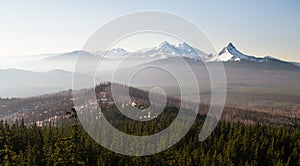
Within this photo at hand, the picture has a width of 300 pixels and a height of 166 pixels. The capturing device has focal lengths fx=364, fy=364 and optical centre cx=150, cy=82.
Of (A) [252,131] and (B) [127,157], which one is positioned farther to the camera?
→ (A) [252,131]

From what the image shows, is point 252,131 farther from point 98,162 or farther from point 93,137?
point 98,162

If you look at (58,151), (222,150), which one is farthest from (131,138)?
(58,151)

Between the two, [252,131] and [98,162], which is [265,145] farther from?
[98,162]

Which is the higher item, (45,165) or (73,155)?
(73,155)

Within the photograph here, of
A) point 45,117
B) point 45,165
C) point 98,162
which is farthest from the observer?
point 45,117

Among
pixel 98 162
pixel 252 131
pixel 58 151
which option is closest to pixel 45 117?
pixel 252 131

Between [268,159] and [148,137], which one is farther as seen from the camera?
[148,137]

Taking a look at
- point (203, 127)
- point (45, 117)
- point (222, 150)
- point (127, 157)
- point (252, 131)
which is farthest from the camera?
point (45, 117)

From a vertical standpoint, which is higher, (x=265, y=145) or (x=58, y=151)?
(x=58, y=151)

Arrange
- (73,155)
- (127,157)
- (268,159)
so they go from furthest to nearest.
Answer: (268,159) → (127,157) → (73,155)
